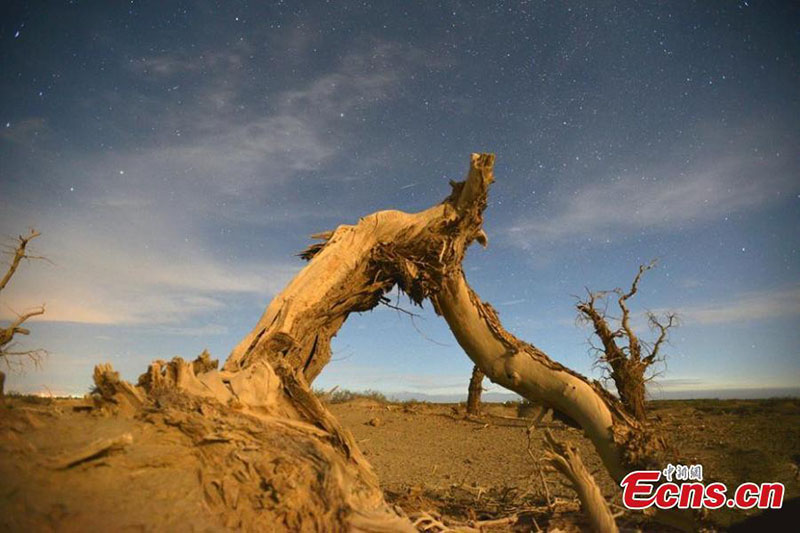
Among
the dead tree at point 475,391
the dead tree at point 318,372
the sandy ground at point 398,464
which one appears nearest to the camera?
the sandy ground at point 398,464

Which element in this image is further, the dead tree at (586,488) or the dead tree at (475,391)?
the dead tree at (475,391)

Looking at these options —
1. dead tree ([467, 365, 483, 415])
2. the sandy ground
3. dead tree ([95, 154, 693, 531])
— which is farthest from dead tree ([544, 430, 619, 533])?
dead tree ([467, 365, 483, 415])

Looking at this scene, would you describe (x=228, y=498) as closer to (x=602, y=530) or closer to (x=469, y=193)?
(x=602, y=530)

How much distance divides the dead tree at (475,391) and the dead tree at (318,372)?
35.3ft

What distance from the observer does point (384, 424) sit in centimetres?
1405

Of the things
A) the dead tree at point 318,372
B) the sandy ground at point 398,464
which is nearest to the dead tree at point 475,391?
the sandy ground at point 398,464

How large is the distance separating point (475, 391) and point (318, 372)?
12005mm

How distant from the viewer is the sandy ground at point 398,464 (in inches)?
97.8

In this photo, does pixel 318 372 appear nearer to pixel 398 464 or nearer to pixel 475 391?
pixel 398 464

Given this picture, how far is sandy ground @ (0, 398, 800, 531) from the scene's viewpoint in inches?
97.8

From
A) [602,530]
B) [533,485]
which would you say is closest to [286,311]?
[602,530]

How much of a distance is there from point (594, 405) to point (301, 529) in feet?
12.4

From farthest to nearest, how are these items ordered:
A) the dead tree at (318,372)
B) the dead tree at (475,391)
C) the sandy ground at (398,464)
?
the dead tree at (475,391)
the dead tree at (318,372)
the sandy ground at (398,464)

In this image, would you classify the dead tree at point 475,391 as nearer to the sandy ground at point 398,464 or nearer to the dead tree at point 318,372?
the sandy ground at point 398,464
